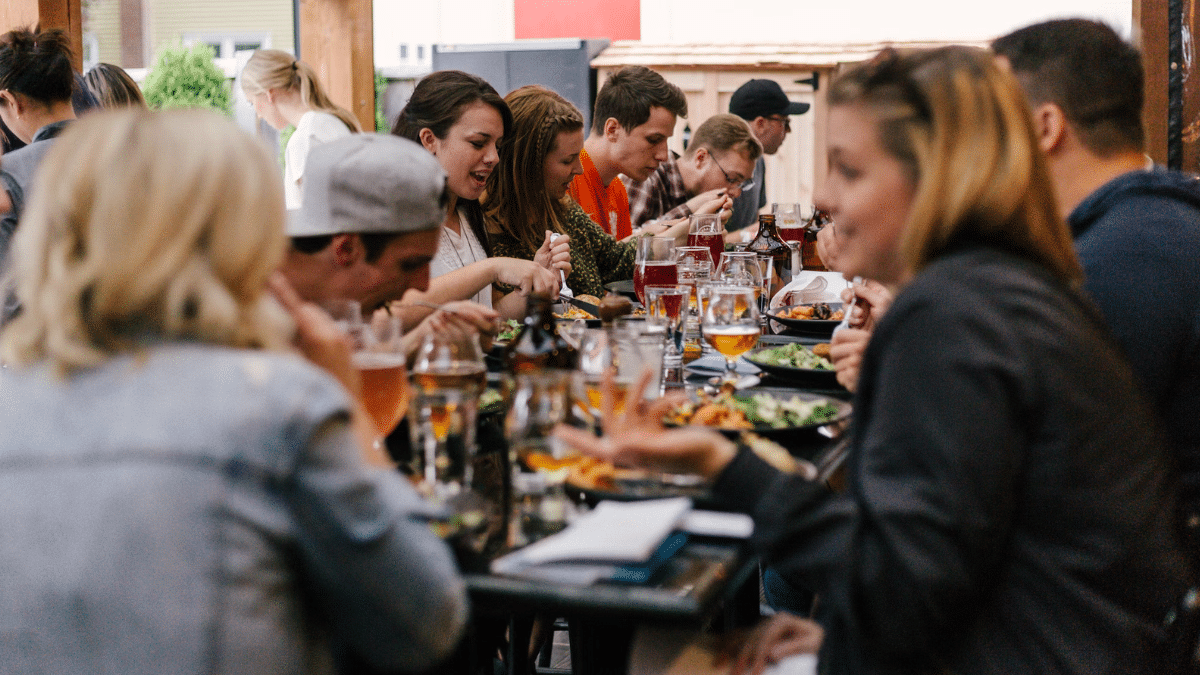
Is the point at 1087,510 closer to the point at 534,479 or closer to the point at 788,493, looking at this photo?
the point at 788,493

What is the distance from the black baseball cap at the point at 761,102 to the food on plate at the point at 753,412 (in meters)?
5.72

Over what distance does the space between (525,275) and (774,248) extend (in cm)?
168

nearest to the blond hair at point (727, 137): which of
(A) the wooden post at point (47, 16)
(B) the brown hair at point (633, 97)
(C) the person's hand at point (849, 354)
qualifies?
(B) the brown hair at point (633, 97)

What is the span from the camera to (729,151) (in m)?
6.18

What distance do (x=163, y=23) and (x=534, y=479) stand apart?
37.3ft

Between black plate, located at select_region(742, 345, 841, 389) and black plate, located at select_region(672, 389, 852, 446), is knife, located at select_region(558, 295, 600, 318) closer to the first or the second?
black plate, located at select_region(742, 345, 841, 389)

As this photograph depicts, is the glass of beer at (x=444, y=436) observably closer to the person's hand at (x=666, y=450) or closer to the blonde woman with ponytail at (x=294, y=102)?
the person's hand at (x=666, y=450)

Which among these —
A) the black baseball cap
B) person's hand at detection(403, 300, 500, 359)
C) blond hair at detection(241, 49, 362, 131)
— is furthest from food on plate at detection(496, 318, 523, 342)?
the black baseball cap

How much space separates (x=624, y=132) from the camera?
5109 mm

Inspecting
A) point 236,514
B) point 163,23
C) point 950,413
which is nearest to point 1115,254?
point 950,413

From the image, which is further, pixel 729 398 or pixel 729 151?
pixel 729 151

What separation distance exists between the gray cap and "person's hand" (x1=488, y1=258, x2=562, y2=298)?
37.3 inches

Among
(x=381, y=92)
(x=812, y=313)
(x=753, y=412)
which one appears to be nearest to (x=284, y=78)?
(x=812, y=313)

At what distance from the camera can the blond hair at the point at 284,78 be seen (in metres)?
5.17
